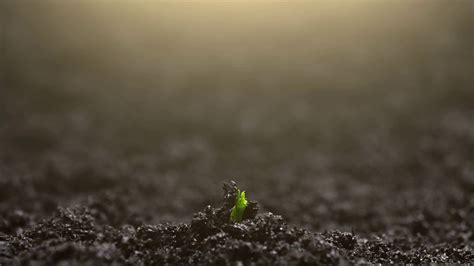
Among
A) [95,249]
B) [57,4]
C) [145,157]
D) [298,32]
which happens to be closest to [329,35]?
[298,32]

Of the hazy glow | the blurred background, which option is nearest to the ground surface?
the blurred background

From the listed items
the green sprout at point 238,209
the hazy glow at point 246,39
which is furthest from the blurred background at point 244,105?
the green sprout at point 238,209

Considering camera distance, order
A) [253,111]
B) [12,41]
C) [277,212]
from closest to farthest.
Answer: [277,212], [253,111], [12,41]

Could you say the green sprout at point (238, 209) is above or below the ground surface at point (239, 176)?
below

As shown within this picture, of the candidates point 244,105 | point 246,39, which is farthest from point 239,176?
point 246,39

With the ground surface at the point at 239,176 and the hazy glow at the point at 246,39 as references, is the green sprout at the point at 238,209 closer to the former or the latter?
the ground surface at the point at 239,176

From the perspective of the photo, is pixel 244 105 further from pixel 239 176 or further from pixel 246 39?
pixel 239 176

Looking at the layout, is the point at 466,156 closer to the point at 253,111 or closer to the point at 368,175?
the point at 368,175
